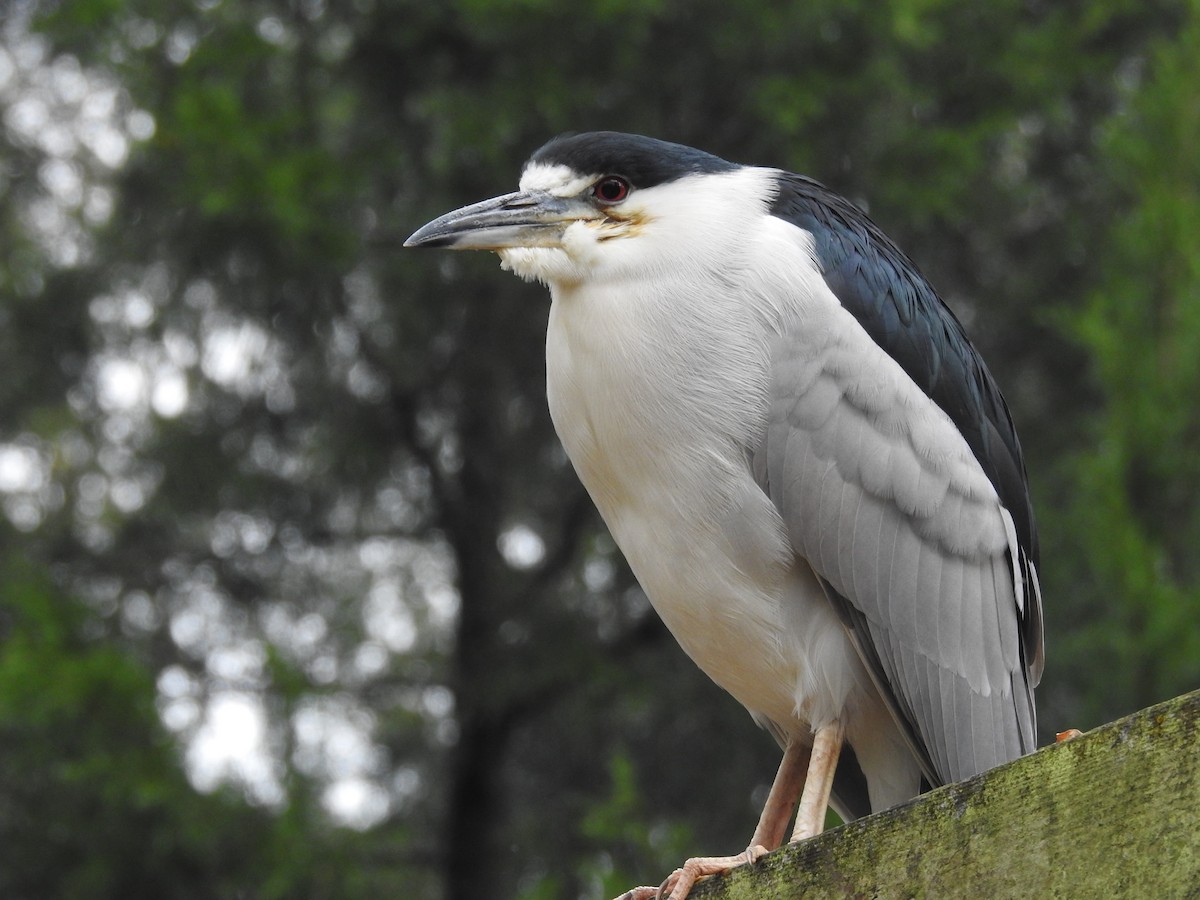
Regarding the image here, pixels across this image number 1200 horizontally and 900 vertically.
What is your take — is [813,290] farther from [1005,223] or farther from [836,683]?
[1005,223]

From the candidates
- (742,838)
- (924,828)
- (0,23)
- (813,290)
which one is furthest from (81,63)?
(924,828)

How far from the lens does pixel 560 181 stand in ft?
11.4

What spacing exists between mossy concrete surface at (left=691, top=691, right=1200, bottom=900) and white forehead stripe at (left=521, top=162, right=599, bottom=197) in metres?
1.78

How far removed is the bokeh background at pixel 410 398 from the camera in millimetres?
7492

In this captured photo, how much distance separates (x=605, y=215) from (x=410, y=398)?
5616 mm

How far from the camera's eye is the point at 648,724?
29.8 feet

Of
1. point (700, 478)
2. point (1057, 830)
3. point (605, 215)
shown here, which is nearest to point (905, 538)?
point (700, 478)

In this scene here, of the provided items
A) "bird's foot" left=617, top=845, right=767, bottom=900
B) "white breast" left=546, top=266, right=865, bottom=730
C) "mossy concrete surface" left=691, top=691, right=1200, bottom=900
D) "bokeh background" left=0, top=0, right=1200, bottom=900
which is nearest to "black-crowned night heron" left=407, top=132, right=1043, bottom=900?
"white breast" left=546, top=266, right=865, bottom=730

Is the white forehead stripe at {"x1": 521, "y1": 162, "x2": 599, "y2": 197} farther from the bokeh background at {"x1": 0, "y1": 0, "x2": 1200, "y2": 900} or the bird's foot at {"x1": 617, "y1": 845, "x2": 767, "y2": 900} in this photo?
the bokeh background at {"x1": 0, "y1": 0, "x2": 1200, "y2": 900}

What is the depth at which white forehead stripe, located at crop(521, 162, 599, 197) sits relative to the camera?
348 centimetres

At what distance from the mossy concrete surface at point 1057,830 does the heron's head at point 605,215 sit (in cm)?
162

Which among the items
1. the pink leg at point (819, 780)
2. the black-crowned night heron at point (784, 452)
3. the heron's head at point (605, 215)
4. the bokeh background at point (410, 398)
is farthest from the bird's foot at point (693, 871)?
the bokeh background at point (410, 398)

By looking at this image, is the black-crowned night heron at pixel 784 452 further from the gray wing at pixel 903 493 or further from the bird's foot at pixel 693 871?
the bird's foot at pixel 693 871

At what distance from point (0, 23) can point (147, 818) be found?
5.66 metres
